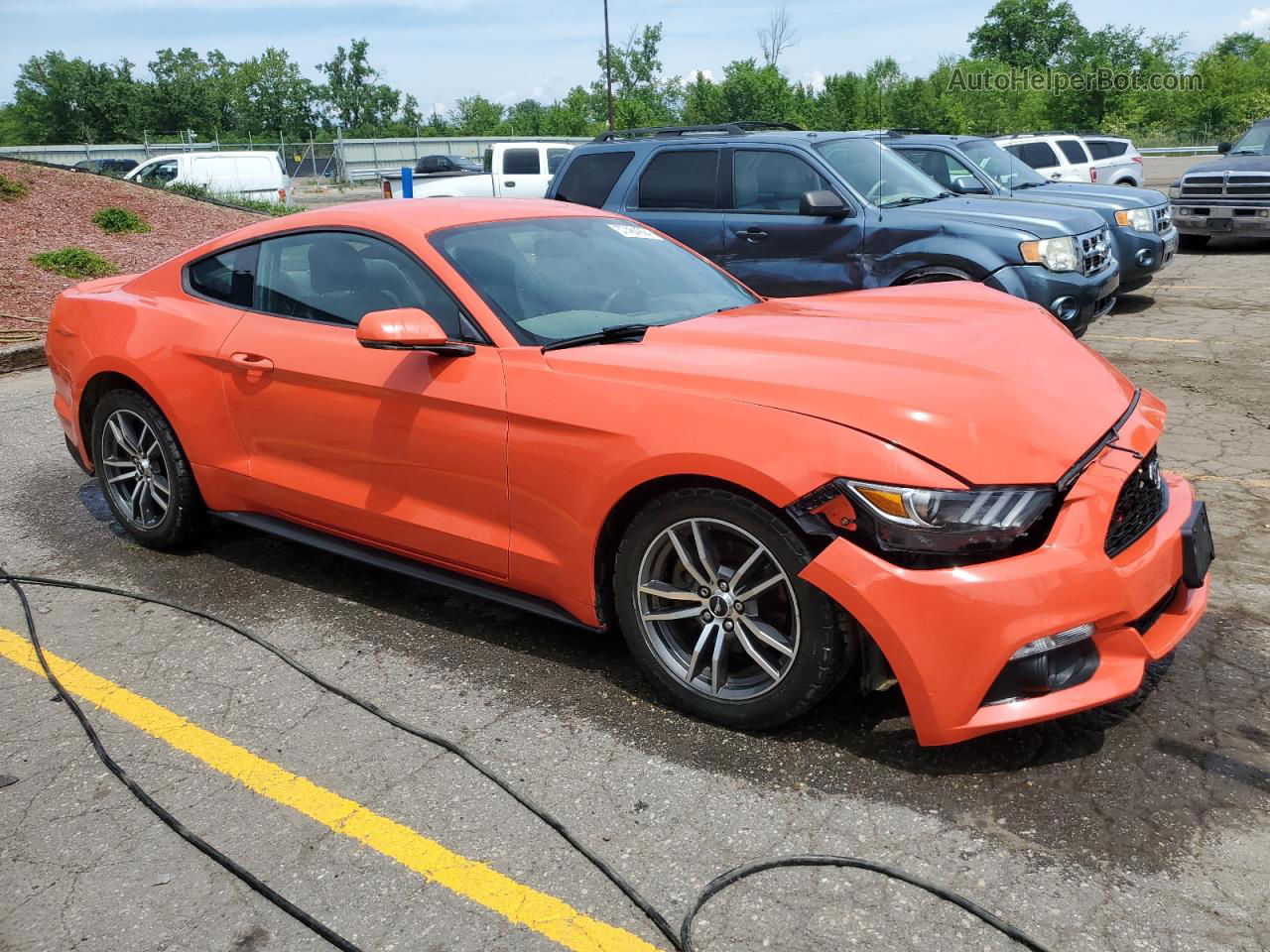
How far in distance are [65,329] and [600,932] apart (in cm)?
411

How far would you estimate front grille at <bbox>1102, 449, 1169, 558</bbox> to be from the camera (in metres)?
2.96

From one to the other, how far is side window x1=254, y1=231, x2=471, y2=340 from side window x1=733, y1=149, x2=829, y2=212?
4.61 meters

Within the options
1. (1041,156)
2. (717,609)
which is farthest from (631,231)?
(1041,156)

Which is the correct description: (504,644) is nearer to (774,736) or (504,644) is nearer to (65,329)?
(774,736)

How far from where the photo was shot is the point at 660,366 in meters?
3.30

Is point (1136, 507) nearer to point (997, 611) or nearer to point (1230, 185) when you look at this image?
point (997, 611)

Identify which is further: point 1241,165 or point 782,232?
point 1241,165

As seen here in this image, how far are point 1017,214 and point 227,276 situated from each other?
6033 millimetres

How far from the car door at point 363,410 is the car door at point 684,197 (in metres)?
4.49

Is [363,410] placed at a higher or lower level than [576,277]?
lower

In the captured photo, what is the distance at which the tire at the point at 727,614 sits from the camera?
2973 mm

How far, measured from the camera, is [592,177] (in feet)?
29.5

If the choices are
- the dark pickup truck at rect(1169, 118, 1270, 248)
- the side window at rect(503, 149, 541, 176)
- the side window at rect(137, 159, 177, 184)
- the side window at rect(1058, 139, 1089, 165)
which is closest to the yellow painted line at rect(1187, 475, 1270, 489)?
the dark pickup truck at rect(1169, 118, 1270, 248)

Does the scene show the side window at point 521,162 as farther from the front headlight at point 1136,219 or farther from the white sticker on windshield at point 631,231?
the white sticker on windshield at point 631,231
